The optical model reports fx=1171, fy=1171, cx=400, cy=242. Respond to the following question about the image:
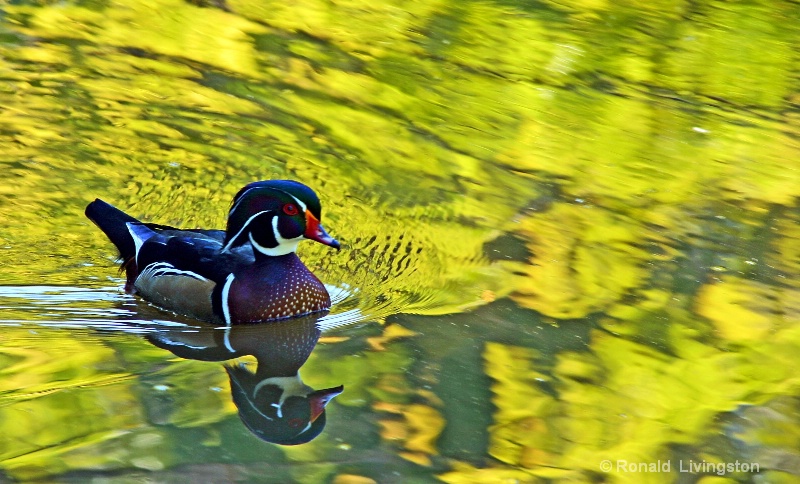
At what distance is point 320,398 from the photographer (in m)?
5.83

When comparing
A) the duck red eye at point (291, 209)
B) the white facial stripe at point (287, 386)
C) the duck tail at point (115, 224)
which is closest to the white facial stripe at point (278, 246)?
the duck red eye at point (291, 209)

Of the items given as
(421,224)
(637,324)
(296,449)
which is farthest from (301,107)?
(296,449)

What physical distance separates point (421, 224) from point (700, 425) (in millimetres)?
2966

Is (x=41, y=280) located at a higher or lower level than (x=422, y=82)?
lower

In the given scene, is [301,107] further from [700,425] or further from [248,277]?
[700,425]

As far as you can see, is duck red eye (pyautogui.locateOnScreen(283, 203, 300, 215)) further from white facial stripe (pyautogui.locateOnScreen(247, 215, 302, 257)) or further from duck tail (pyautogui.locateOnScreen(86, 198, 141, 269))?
duck tail (pyautogui.locateOnScreen(86, 198, 141, 269))

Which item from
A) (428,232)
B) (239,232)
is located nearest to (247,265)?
(239,232)

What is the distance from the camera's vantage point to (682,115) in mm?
9969

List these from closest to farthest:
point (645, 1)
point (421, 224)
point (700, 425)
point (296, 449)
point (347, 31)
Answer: point (296, 449) < point (700, 425) < point (421, 224) < point (347, 31) < point (645, 1)

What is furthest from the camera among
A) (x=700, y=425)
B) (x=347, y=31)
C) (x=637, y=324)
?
(x=347, y=31)

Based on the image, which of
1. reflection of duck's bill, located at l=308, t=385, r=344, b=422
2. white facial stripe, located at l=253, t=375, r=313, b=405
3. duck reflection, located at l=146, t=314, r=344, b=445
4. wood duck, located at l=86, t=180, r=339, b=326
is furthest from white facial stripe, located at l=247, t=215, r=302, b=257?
reflection of duck's bill, located at l=308, t=385, r=344, b=422

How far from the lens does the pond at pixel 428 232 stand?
17.9 ft

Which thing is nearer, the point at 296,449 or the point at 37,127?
the point at 296,449

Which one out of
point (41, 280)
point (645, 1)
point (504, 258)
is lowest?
point (41, 280)
